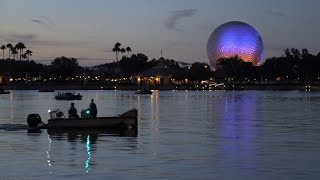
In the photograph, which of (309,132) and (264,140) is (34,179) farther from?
(309,132)

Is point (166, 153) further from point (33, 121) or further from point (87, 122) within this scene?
point (33, 121)

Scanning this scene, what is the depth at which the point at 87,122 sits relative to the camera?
2029 inches

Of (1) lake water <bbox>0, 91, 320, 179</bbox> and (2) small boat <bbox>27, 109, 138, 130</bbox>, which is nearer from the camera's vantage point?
(1) lake water <bbox>0, 91, 320, 179</bbox>

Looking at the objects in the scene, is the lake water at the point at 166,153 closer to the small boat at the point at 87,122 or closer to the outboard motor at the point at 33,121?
the outboard motor at the point at 33,121

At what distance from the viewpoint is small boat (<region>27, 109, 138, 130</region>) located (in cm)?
5162

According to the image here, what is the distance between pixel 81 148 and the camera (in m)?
40.4

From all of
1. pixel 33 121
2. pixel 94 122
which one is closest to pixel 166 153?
pixel 94 122

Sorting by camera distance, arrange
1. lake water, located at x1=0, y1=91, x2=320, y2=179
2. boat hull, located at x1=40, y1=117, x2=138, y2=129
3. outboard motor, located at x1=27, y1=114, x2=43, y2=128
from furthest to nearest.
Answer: outboard motor, located at x1=27, y1=114, x2=43, y2=128 < boat hull, located at x1=40, y1=117, x2=138, y2=129 < lake water, located at x1=0, y1=91, x2=320, y2=179

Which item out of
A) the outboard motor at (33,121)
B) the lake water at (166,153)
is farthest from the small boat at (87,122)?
the lake water at (166,153)

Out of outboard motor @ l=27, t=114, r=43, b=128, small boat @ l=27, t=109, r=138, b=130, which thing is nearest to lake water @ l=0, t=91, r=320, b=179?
outboard motor @ l=27, t=114, r=43, b=128

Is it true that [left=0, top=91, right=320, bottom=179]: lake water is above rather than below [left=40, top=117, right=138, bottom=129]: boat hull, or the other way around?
below

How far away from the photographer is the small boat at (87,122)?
51.6 meters

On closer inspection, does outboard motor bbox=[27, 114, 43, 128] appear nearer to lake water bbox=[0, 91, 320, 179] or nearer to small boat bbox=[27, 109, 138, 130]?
small boat bbox=[27, 109, 138, 130]

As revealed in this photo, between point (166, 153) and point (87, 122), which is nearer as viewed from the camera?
point (166, 153)
